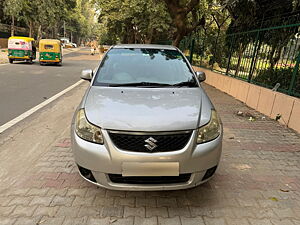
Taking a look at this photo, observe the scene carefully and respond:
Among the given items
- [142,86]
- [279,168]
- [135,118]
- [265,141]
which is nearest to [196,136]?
[135,118]

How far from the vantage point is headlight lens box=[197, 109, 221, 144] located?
2.48 m

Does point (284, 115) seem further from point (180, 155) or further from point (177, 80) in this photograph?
point (180, 155)

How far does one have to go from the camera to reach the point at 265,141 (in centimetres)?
475

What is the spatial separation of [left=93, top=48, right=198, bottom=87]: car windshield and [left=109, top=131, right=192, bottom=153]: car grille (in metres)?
1.11

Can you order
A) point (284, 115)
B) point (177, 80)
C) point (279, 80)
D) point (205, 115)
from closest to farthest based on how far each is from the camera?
point (205, 115)
point (177, 80)
point (284, 115)
point (279, 80)

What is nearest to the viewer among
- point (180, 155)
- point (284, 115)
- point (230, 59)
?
point (180, 155)

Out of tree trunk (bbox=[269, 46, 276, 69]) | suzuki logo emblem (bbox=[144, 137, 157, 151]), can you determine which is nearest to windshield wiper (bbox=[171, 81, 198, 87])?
suzuki logo emblem (bbox=[144, 137, 157, 151])

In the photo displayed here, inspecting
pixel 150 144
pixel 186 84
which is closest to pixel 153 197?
pixel 150 144

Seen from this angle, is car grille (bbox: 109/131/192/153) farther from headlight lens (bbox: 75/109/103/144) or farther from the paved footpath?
the paved footpath

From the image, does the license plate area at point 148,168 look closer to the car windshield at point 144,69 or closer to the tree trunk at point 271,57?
the car windshield at point 144,69

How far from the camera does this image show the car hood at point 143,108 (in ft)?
7.79

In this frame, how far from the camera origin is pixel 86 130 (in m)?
2.51

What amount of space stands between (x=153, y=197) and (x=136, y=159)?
2.53 ft

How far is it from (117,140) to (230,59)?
26.6ft
